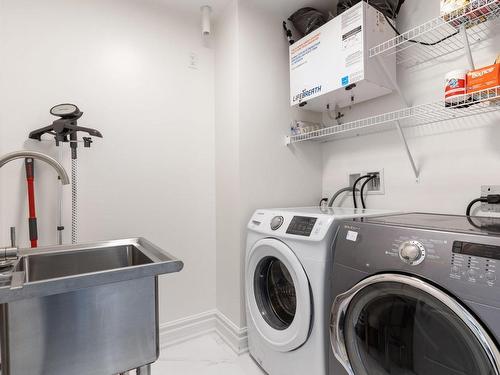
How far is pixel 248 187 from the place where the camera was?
1883 mm

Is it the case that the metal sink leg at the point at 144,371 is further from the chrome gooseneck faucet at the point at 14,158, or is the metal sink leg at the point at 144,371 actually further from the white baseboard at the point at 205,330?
the white baseboard at the point at 205,330

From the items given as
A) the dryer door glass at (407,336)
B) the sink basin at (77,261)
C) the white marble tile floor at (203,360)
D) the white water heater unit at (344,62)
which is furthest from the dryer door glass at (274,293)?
the white water heater unit at (344,62)

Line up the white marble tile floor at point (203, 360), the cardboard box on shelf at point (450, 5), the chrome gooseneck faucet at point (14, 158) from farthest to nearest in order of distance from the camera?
the white marble tile floor at point (203, 360)
the cardboard box on shelf at point (450, 5)
the chrome gooseneck faucet at point (14, 158)

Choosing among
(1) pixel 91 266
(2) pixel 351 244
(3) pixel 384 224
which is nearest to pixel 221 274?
(1) pixel 91 266

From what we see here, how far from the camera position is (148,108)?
188cm

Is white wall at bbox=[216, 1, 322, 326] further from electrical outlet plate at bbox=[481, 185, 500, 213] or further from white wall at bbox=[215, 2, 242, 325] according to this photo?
electrical outlet plate at bbox=[481, 185, 500, 213]

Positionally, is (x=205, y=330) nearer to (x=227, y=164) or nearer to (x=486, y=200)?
(x=227, y=164)

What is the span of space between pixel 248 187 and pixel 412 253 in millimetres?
1145

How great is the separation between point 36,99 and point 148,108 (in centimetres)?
61

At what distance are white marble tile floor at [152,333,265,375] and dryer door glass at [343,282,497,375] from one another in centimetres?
82

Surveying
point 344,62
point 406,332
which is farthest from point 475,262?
point 344,62

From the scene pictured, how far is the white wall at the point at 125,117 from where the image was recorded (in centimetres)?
151

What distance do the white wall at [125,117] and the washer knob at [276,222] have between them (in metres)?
0.73

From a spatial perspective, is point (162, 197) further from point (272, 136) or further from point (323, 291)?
point (323, 291)
